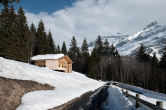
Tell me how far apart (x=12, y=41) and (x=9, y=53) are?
3.20 meters

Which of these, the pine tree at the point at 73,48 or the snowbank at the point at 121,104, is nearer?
the snowbank at the point at 121,104

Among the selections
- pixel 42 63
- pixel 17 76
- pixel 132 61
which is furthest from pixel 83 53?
pixel 17 76

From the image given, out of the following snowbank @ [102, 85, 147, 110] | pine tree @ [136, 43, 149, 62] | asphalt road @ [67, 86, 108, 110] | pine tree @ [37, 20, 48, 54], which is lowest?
asphalt road @ [67, 86, 108, 110]

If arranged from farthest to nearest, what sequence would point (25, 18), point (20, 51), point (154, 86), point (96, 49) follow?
point (96, 49)
point (154, 86)
point (25, 18)
point (20, 51)

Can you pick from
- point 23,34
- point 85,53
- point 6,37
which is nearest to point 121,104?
point 6,37

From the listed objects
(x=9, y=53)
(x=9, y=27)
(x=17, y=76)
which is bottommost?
(x=17, y=76)

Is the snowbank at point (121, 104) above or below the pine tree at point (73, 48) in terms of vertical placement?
below

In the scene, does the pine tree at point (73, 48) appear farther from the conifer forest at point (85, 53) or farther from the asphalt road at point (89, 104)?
the asphalt road at point (89, 104)

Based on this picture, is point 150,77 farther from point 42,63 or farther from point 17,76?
point 17,76

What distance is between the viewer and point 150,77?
42750 millimetres

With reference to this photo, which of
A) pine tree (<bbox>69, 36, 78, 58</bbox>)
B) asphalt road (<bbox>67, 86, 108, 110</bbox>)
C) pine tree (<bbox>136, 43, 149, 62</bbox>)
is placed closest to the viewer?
asphalt road (<bbox>67, 86, 108, 110</bbox>)

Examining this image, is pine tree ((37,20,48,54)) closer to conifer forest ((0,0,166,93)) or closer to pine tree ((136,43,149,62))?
conifer forest ((0,0,166,93))

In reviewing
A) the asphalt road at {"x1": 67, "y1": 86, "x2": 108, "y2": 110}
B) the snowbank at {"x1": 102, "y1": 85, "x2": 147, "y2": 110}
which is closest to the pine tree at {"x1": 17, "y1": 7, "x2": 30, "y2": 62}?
the asphalt road at {"x1": 67, "y1": 86, "x2": 108, "y2": 110}

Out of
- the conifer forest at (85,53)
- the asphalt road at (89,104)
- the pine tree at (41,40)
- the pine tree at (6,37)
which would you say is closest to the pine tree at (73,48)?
the conifer forest at (85,53)
